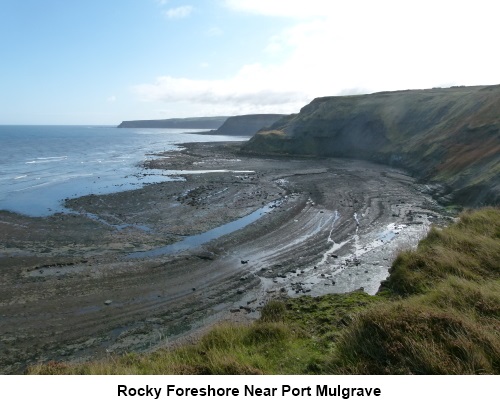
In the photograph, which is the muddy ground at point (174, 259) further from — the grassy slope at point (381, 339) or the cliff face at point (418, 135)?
the cliff face at point (418, 135)

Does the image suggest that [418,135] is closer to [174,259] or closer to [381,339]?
[174,259]

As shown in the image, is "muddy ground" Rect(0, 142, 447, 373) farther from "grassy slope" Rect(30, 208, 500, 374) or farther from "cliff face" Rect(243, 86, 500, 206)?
"cliff face" Rect(243, 86, 500, 206)

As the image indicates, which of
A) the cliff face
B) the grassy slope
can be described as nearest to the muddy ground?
the grassy slope

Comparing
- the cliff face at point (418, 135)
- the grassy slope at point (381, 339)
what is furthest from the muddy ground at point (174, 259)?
the cliff face at point (418, 135)

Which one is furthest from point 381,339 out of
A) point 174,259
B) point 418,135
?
point 418,135

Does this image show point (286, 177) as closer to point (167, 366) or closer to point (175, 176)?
point (175, 176)
